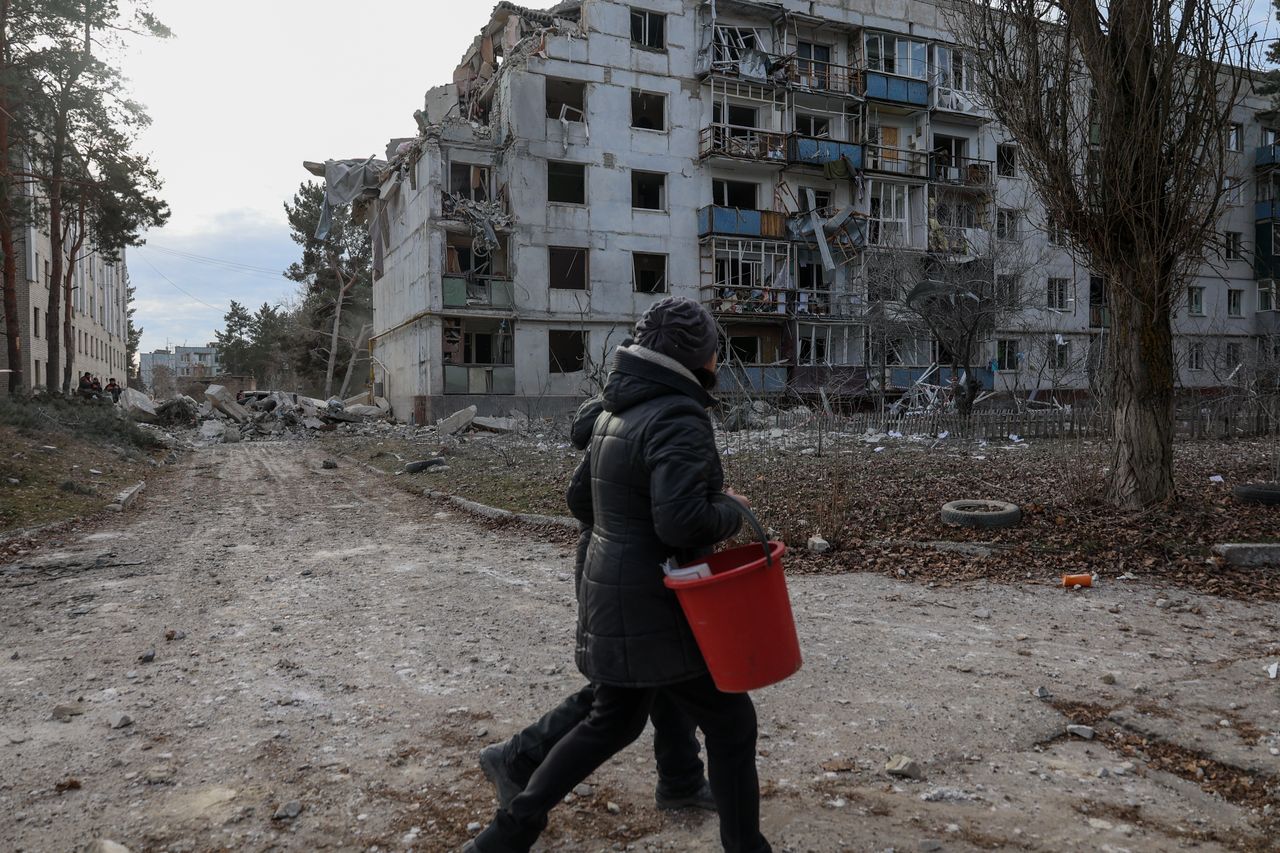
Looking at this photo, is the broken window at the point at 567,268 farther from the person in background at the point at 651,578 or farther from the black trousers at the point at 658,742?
the person in background at the point at 651,578

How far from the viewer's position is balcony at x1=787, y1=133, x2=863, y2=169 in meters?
30.9

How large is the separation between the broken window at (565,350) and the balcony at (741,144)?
810 centimetres

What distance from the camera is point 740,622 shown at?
7.46 feet

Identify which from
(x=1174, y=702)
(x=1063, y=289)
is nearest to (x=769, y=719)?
(x=1174, y=702)

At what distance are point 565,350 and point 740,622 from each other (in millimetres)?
27100

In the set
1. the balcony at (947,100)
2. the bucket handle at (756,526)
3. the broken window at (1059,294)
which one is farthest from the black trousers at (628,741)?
the balcony at (947,100)

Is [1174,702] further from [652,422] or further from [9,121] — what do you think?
[9,121]

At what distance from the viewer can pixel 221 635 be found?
17.1ft

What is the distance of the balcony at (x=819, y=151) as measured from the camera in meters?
30.9

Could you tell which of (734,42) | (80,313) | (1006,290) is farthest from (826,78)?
(80,313)

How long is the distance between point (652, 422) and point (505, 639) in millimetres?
3135

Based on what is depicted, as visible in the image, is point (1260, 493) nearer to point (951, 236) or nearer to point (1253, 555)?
point (1253, 555)

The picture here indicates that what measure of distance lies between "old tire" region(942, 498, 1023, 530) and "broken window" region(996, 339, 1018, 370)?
27.0 meters

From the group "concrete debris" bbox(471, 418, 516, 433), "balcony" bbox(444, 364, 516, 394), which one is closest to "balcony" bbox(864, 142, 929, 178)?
"balcony" bbox(444, 364, 516, 394)
